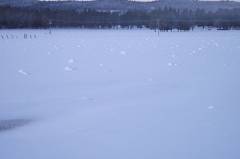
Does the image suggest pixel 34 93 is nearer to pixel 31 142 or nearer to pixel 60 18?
pixel 31 142

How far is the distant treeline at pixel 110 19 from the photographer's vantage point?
2301 inches

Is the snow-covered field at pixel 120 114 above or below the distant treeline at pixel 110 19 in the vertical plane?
below

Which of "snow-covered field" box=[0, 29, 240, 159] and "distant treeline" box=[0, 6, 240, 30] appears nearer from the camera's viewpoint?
"snow-covered field" box=[0, 29, 240, 159]

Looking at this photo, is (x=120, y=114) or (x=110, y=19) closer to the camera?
(x=120, y=114)

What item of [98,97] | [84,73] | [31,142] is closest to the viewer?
[31,142]

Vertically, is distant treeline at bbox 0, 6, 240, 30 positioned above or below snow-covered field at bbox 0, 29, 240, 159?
above

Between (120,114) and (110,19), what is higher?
(110,19)

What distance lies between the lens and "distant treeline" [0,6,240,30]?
5844cm

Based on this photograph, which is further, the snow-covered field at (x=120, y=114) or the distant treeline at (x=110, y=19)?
the distant treeline at (x=110, y=19)

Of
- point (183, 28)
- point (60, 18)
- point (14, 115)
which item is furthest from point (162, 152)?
point (60, 18)

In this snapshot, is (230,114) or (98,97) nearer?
(230,114)

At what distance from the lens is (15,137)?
15.2 ft

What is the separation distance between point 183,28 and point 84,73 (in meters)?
43.0

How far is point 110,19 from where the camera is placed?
69.3 m
